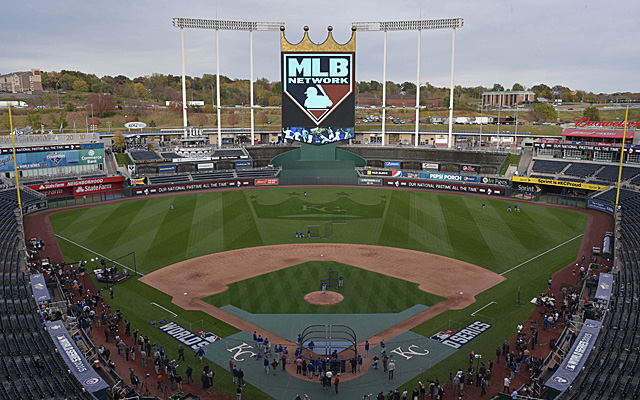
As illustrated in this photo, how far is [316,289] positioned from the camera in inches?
1266

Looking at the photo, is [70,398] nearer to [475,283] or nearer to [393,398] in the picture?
[393,398]

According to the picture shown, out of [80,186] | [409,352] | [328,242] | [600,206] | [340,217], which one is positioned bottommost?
[409,352]

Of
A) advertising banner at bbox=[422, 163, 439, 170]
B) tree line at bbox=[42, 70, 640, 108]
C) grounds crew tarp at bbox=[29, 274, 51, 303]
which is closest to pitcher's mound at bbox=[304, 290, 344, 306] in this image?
grounds crew tarp at bbox=[29, 274, 51, 303]

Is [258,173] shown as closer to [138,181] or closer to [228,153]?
[228,153]

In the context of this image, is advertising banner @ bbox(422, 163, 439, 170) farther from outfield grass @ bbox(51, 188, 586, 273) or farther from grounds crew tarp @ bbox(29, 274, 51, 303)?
grounds crew tarp @ bbox(29, 274, 51, 303)

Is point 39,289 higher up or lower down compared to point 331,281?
higher up

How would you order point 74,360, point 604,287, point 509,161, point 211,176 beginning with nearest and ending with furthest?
1. point 74,360
2. point 604,287
3. point 509,161
4. point 211,176

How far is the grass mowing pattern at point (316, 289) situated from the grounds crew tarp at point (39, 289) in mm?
8977

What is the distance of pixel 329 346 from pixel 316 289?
832 cm

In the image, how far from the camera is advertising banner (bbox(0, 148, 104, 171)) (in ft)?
190

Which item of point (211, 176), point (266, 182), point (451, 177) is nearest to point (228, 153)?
point (211, 176)

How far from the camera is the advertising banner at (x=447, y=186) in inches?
2478

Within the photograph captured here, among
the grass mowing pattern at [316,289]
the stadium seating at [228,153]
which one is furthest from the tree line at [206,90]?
the grass mowing pattern at [316,289]

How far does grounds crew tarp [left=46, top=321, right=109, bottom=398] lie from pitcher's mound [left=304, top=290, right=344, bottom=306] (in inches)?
533
